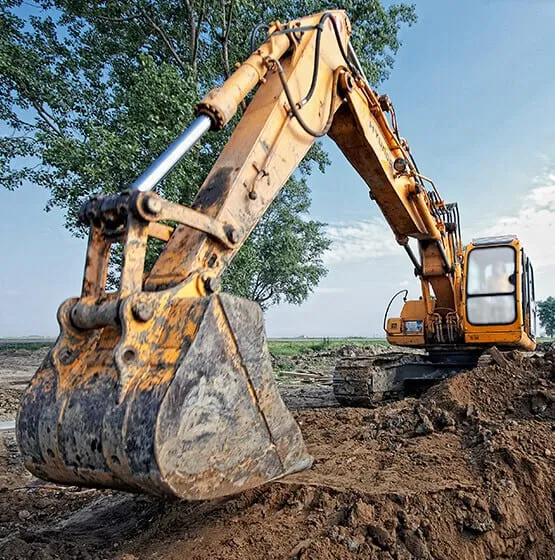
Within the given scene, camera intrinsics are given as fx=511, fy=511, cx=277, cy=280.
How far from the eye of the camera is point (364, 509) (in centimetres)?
285

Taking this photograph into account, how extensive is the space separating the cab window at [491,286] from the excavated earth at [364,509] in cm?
250

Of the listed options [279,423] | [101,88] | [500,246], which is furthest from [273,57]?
[101,88]

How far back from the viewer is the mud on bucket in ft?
6.70

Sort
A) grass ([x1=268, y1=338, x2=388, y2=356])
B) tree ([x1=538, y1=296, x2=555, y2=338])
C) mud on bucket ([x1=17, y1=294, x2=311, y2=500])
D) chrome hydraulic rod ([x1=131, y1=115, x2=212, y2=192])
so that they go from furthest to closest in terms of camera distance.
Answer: tree ([x1=538, y1=296, x2=555, y2=338]), grass ([x1=268, y1=338, x2=388, y2=356]), chrome hydraulic rod ([x1=131, y1=115, x2=212, y2=192]), mud on bucket ([x1=17, y1=294, x2=311, y2=500])

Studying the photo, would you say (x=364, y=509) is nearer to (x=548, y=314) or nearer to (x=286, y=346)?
(x=286, y=346)

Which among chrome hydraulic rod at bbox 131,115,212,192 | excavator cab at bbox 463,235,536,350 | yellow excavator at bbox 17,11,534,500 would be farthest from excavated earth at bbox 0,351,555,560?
excavator cab at bbox 463,235,536,350

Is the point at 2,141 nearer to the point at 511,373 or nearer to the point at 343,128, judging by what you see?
the point at 343,128

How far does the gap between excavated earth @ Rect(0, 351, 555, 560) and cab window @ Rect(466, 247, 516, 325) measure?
2495 mm

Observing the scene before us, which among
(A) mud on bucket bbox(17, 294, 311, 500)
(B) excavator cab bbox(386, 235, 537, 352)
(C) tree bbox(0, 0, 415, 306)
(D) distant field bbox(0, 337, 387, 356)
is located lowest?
(D) distant field bbox(0, 337, 387, 356)

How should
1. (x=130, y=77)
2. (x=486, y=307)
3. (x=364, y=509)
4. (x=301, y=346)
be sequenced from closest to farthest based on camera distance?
1. (x=364, y=509)
2. (x=486, y=307)
3. (x=130, y=77)
4. (x=301, y=346)

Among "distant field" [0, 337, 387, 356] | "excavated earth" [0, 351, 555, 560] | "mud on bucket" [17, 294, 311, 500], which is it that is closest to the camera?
"mud on bucket" [17, 294, 311, 500]

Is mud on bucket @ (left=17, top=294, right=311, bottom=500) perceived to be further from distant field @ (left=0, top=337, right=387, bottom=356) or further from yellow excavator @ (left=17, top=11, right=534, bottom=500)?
distant field @ (left=0, top=337, right=387, bottom=356)

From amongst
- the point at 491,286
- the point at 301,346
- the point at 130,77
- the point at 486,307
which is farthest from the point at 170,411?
the point at 301,346

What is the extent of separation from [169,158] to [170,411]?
1337 mm
